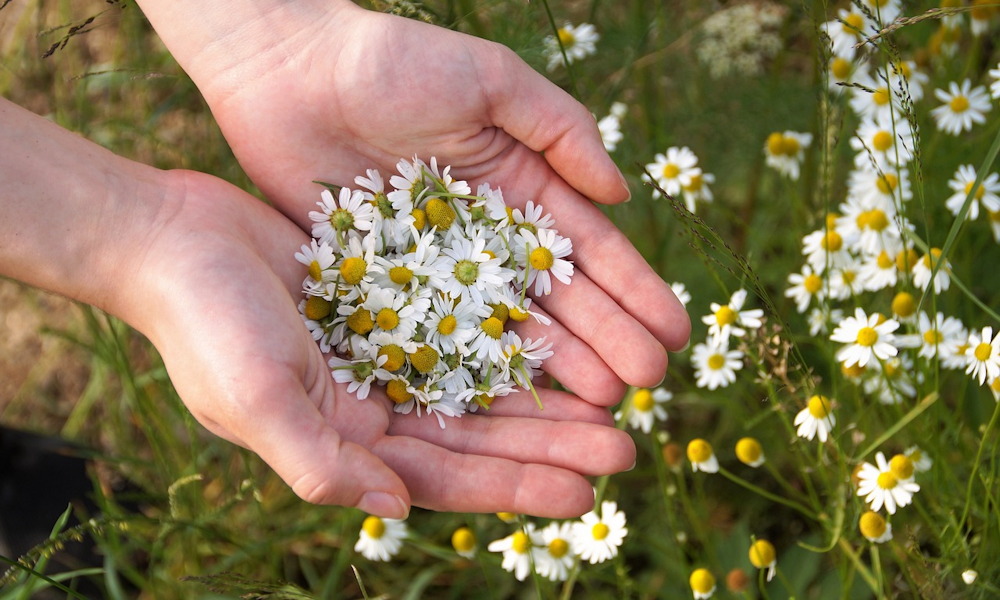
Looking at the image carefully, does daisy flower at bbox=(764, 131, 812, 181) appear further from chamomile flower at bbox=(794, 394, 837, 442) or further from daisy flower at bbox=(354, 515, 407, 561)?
daisy flower at bbox=(354, 515, 407, 561)

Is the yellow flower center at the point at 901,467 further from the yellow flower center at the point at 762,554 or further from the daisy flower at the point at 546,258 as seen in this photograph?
the daisy flower at the point at 546,258

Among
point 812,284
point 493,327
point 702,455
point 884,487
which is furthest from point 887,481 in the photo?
point 493,327

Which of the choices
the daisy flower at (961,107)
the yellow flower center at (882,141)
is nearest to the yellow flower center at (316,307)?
the yellow flower center at (882,141)

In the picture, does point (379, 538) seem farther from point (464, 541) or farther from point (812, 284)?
point (812, 284)

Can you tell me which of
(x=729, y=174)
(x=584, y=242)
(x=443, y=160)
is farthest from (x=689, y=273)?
(x=443, y=160)

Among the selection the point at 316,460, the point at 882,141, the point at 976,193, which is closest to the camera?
the point at 316,460
